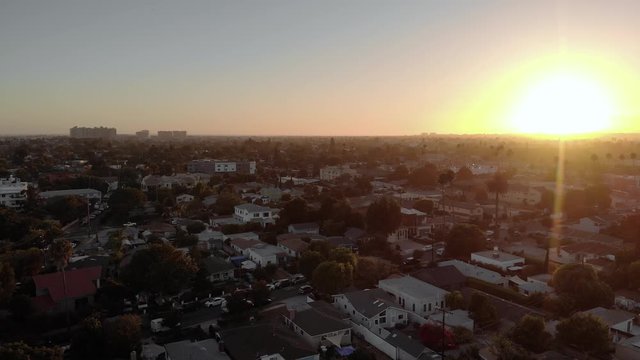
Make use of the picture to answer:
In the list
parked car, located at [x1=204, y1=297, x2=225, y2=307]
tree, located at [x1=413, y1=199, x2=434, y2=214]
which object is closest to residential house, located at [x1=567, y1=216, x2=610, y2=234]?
tree, located at [x1=413, y1=199, x2=434, y2=214]

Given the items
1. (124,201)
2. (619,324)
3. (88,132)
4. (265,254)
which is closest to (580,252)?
(619,324)

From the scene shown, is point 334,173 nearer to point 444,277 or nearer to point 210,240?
point 210,240

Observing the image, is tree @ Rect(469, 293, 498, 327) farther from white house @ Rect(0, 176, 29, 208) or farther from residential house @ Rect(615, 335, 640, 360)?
white house @ Rect(0, 176, 29, 208)

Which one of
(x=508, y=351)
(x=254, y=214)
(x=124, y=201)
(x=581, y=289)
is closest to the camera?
(x=508, y=351)

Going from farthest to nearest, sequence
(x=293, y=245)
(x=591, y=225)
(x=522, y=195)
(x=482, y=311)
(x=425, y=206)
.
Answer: (x=522, y=195) → (x=425, y=206) → (x=591, y=225) → (x=293, y=245) → (x=482, y=311)

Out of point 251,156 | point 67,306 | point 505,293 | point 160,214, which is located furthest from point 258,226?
point 251,156

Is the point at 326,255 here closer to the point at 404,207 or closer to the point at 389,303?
the point at 389,303

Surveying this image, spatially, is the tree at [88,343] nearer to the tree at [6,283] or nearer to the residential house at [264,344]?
the residential house at [264,344]
